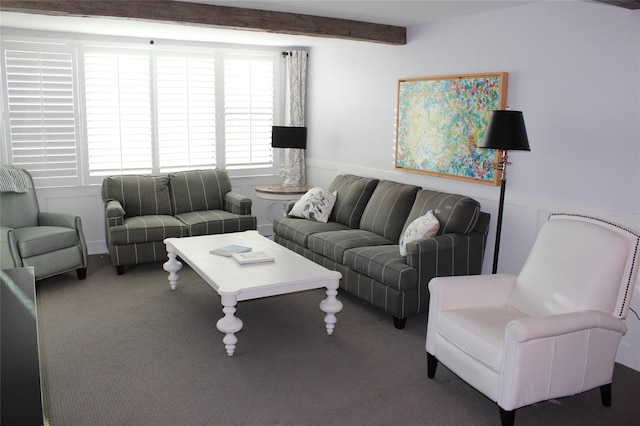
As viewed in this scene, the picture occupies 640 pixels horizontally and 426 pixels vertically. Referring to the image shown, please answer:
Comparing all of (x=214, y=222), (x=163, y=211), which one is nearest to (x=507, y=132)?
(x=214, y=222)

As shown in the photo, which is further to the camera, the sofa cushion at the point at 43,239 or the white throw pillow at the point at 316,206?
the white throw pillow at the point at 316,206

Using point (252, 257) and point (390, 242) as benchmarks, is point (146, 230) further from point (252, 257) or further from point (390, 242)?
point (390, 242)

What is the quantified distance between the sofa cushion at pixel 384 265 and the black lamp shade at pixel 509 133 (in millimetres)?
1053

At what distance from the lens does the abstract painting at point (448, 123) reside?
4492mm

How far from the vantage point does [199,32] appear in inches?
218

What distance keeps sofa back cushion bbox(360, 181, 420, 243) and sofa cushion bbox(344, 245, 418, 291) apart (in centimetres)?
34

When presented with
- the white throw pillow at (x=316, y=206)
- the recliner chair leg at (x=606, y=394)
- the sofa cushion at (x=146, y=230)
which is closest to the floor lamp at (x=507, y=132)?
the recliner chair leg at (x=606, y=394)

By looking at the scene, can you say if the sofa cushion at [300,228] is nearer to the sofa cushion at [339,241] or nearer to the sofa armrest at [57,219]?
the sofa cushion at [339,241]

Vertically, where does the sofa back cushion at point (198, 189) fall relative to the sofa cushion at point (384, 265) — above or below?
above

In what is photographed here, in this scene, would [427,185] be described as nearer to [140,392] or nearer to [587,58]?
[587,58]

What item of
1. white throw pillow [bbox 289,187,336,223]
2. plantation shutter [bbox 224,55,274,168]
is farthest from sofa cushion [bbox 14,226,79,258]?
plantation shutter [bbox 224,55,274,168]

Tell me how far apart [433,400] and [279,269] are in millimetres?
1426

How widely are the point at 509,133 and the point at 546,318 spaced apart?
4.59ft

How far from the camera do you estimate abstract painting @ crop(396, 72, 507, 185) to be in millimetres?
4492
